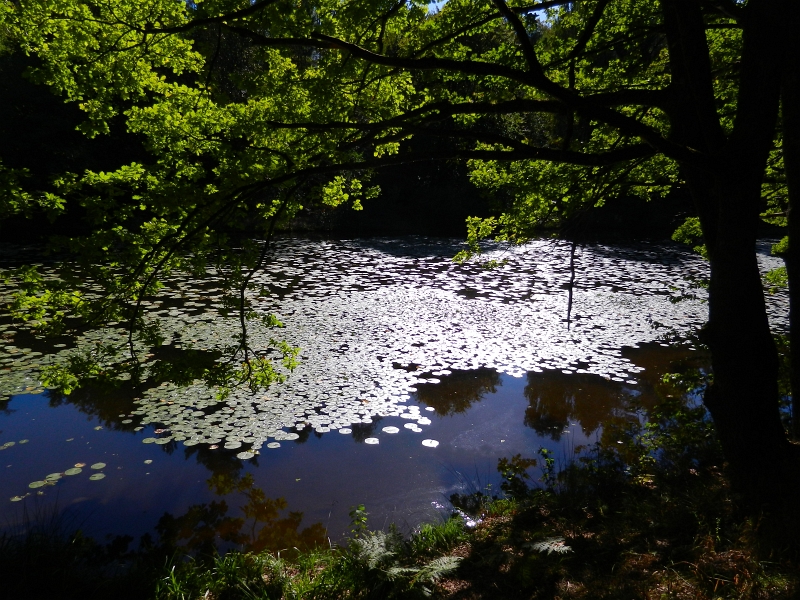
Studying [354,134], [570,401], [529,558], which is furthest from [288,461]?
[570,401]

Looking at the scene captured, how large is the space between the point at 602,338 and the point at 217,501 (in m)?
7.44

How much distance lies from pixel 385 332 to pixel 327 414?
3.46 m

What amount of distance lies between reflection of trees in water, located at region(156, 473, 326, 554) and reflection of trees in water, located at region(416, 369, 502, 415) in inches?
108

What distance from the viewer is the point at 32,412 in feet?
22.7

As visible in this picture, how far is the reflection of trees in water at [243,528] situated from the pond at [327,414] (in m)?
0.02

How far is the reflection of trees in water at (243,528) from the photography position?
4801mm

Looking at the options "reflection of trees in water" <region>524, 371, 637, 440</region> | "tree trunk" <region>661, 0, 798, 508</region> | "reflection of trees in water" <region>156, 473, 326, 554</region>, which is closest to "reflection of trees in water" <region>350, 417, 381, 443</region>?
"reflection of trees in water" <region>156, 473, 326, 554</region>

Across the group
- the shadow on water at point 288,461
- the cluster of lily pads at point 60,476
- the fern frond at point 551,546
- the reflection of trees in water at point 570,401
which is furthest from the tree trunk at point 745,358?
the cluster of lily pads at point 60,476

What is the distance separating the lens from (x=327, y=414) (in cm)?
694

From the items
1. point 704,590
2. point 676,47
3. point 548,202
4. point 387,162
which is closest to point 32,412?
point 387,162

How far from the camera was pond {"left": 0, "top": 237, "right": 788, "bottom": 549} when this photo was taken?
523 cm

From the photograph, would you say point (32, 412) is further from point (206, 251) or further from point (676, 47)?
point (676, 47)

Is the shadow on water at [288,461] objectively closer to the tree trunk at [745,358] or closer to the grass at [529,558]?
the grass at [529,558]

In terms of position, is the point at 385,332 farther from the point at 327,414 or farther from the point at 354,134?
the point at 354,134
